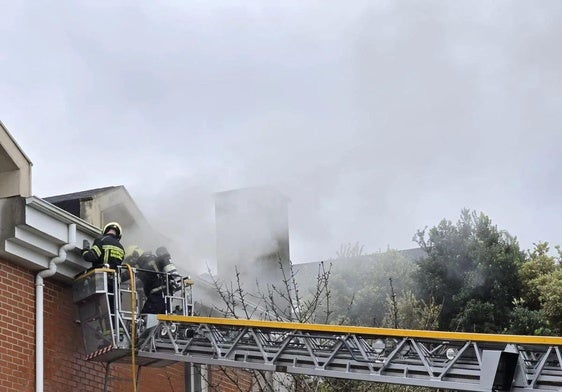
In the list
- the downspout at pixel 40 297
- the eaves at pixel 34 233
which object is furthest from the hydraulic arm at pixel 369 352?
the eaves at pixel 34 233

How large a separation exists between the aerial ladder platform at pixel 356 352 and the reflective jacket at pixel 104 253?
69 centimetres

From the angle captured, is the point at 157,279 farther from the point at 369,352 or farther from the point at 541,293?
the point at 541,293

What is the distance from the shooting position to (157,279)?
1341cm

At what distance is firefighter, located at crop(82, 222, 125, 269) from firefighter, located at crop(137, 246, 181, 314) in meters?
0.52

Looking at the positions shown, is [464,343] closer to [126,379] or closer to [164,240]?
[126,379]

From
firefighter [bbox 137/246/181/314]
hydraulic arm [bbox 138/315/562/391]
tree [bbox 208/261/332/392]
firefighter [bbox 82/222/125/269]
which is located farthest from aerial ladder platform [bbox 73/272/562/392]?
tree [bbox 208/261/332/392]

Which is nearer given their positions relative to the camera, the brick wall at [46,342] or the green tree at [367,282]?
the brick wall at [46,342]

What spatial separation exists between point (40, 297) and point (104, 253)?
976 millimetres

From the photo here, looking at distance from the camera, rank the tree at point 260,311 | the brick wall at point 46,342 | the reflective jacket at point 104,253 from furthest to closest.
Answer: the tree at point 260,311 < the reflective jacket at point 104,253 < the brick wall at point 46,342

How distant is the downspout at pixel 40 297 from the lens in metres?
11.7

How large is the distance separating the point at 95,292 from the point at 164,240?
391 cm

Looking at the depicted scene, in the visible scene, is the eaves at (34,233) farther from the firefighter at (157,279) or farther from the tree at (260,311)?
the tree at (260,311)

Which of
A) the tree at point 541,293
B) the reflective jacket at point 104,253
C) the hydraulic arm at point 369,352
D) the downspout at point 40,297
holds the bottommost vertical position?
the hydraulic arm at point 369,352

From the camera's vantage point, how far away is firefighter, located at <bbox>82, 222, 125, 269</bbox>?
491 inches
